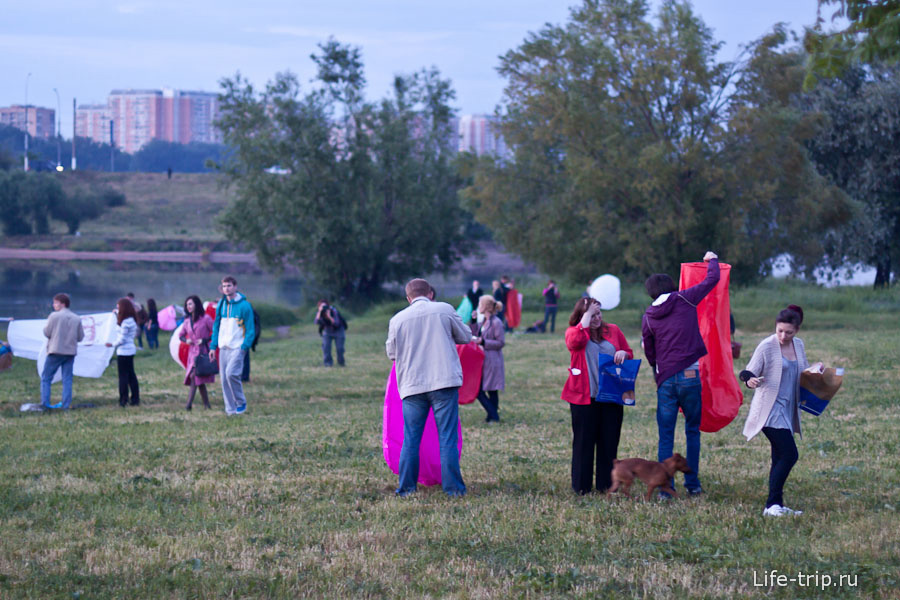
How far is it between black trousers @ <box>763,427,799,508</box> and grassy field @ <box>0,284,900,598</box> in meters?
0.25

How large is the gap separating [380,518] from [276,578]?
1.56 metres

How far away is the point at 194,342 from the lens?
1402 cm

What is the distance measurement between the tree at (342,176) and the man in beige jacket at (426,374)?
34.0 metres

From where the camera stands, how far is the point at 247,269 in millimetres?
74188

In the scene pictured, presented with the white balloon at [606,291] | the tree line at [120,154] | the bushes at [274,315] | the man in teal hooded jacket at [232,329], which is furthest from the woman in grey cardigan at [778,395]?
the tree line at [120,154]

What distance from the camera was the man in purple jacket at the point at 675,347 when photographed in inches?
283

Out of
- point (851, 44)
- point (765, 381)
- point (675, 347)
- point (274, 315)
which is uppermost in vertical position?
point (851, 44)

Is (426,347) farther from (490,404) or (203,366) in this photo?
(203,366)

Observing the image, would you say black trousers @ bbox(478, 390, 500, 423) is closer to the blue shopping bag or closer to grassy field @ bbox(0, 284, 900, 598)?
grassy field @ bbox(0, 284, 900, 598)

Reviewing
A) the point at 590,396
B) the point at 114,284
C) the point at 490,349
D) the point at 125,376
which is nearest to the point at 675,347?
the point at 590,396

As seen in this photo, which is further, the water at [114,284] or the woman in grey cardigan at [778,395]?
the water at [114,284]

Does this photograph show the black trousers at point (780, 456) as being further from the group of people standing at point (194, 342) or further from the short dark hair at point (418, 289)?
the group of people standing at point (194, 342)

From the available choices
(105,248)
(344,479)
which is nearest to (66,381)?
(344,479)

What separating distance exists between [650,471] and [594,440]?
541 millimetres
